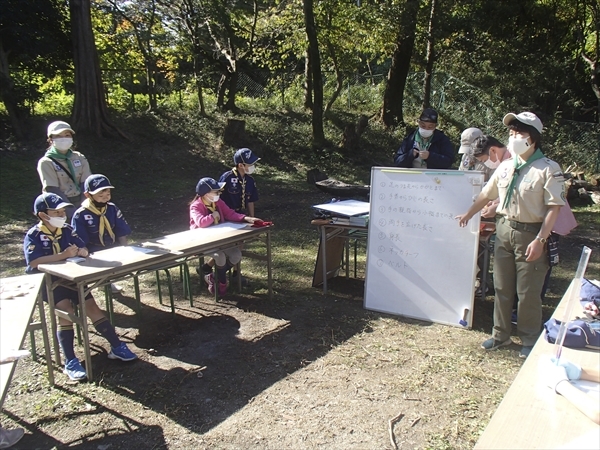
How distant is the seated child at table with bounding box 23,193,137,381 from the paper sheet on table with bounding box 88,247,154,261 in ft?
0.38

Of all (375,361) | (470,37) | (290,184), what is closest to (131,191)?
(290,184)

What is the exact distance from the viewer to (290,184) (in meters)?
11.9

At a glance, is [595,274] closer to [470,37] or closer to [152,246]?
[152,246]

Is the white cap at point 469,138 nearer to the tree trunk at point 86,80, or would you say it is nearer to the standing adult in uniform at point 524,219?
the standing adult in uniform at point 524,219

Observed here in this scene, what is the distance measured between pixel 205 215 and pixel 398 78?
1302cm

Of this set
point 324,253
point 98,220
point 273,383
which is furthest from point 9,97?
point 273,383

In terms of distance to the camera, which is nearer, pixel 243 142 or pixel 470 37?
pixel 243 142

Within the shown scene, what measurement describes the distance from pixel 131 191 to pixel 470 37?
13957mm

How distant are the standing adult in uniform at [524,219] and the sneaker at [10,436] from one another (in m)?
3.36

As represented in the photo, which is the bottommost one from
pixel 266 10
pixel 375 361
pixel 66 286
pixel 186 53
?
pixel 375 361

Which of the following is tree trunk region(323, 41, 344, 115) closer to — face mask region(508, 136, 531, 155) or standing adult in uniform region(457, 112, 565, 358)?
standing adult in uniform region(457, 112, 565, 358)

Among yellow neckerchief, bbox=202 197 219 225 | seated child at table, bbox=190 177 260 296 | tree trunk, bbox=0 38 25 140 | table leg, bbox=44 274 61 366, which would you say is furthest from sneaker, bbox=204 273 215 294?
tree trunk, bbox=0 38 25 140

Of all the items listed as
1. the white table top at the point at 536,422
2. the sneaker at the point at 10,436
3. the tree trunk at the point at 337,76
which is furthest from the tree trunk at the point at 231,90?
the white table top at the point at 536,422

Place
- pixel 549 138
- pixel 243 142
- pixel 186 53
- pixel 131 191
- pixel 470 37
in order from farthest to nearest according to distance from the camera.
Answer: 1. pixel 470 37
2. pixel 186 53
3. pixel 549 138
4. pixel 243 142
5. pixel 131 191
